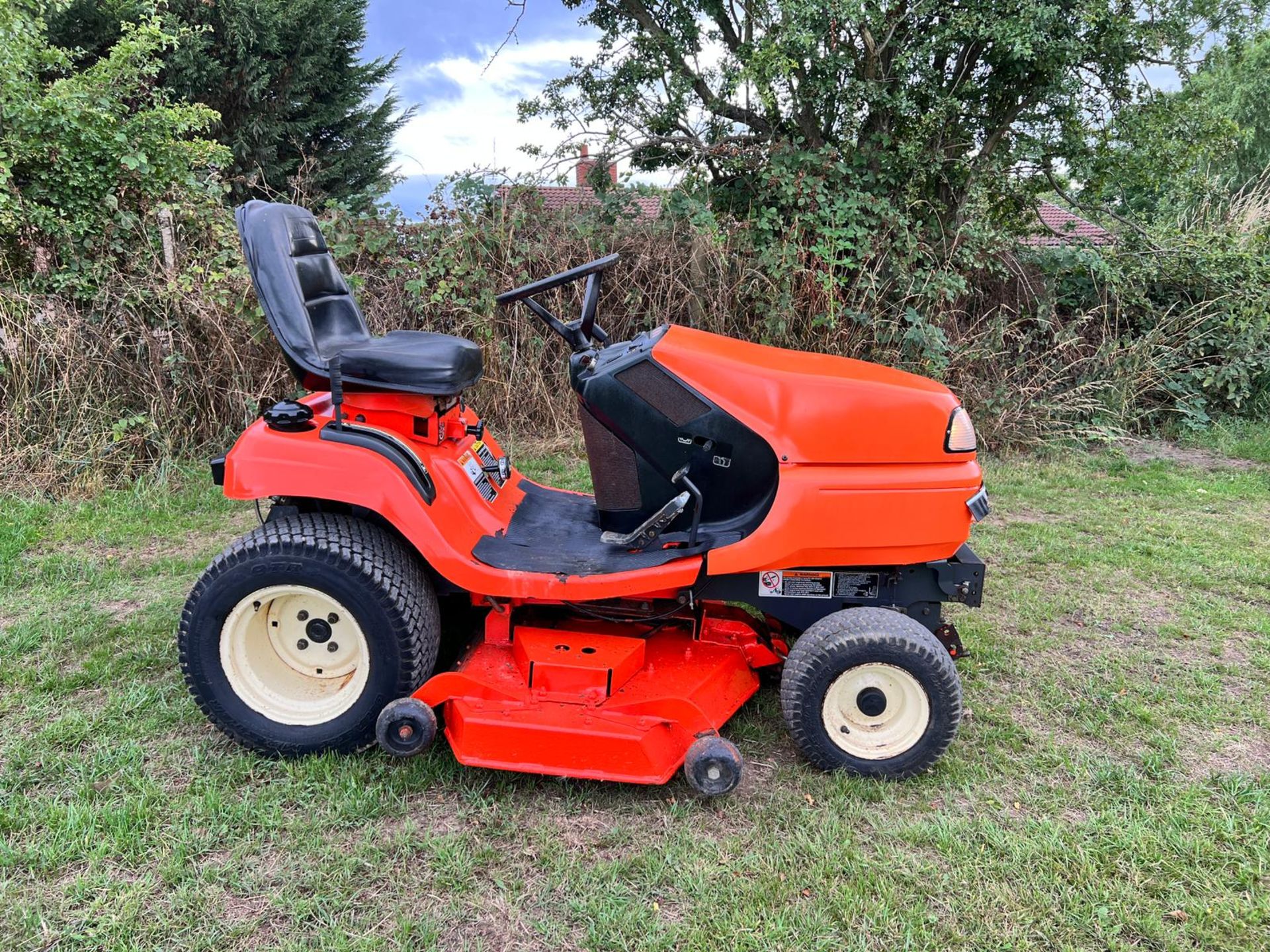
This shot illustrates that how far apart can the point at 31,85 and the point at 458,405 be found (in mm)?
4493

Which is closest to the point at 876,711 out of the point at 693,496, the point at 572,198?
the point at 693,496

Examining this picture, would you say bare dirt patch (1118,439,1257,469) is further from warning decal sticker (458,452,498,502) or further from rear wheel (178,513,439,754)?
rear wheel (178,513,439,754)

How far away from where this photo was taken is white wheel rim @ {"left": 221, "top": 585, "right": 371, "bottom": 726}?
253 cm

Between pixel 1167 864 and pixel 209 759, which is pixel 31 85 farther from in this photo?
pixel 1167 864

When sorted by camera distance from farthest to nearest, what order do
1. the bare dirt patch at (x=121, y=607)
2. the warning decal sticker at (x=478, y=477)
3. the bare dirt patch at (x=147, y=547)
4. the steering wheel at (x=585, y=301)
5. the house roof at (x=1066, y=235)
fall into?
the house roof at (x=1066, y=235), the bare dirt patch at (x=147, y=547), the bare dirt patch at (x=121, y=607), the warning decal sticker at (x=478, y=477), the steering wheel at (x=585, y=301)

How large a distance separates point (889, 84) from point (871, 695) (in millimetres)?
5343

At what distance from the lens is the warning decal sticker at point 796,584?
252 centimetres

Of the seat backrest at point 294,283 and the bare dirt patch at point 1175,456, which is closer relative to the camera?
the seat backrest at point 294,283

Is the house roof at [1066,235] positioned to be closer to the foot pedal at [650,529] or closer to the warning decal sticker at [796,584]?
the warning decal sticker at [796,584]

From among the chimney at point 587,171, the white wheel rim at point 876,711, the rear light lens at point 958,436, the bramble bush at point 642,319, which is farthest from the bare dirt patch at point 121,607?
the chimney at point 587,171

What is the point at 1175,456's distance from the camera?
641 cm

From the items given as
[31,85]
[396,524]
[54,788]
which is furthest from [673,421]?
[31,85]

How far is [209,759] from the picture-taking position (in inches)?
99.7

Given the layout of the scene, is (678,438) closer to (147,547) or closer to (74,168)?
(147,547)
